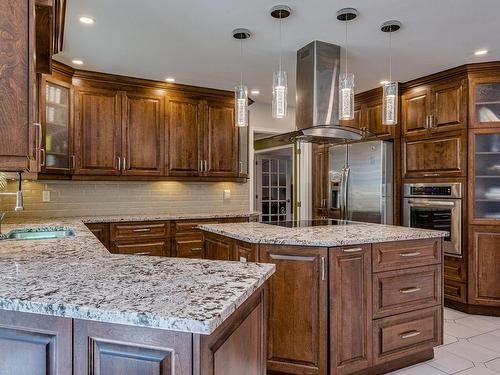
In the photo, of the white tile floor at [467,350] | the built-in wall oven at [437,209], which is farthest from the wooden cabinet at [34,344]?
the built-in wall oven at [437,209]

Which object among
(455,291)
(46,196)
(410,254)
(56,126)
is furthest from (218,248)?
(455,291)

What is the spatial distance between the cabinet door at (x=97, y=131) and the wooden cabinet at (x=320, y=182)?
271 cm

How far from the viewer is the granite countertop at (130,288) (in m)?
0.89

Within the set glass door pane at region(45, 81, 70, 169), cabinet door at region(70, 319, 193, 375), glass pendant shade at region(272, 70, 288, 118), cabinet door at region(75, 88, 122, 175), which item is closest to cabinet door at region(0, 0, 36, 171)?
cabinet door at region(70, 319, 193, 375)

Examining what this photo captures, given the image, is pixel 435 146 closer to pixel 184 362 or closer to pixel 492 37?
pixel 492 37

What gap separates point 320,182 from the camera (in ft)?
17.0

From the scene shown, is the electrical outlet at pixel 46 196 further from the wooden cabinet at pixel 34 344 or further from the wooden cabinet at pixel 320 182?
the wooden cabinet at pixel 320 182

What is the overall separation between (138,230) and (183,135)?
4.22 ft

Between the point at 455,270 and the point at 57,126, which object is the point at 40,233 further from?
the point at 455,270

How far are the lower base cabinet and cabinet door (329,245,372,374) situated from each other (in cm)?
119

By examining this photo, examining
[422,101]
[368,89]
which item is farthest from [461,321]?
[368,89]

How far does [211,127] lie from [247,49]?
1487 millimetres

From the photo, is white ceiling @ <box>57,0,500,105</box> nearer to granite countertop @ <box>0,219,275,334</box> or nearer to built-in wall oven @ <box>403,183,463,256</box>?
built-in wall oven @ <box>403,183,463,256</box>

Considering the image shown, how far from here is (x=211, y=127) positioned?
4570mm
